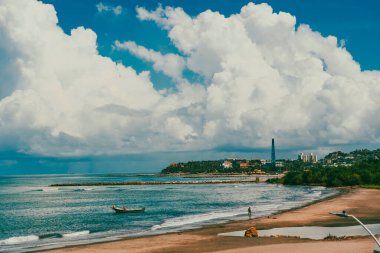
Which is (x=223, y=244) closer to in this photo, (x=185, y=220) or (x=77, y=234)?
(x=77, y=234)

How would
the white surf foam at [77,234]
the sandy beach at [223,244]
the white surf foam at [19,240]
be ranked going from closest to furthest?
the sandy beach at [223,244], the white surf foam at [19,240], the white surf foam at [77,234]

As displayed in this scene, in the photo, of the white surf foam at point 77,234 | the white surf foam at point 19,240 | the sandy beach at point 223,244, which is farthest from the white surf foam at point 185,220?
the white surf foam at point 19,240

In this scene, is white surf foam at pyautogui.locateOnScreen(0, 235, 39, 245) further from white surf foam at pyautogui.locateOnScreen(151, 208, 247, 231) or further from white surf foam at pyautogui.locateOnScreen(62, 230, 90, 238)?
white surf foam at pyautogui.locateOnScreen(151, 208, 247, 231)

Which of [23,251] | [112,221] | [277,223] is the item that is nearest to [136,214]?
[112,221]

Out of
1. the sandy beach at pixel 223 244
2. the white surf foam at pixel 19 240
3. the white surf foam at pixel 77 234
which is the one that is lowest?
the white surf foam at pixel 19 240

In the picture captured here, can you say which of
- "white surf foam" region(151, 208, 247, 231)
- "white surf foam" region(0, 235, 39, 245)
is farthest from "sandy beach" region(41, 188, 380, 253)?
"white surf foam" region(0, 235, 39, 245)

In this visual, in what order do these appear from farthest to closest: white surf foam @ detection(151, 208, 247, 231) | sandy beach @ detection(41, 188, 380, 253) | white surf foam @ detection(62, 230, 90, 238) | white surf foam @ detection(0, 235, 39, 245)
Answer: white surf foam @ detection(151, 208, 247, 231) → white surf foam @ detection(62, 230, 90, 238) → white surf foam @ detection(0, 235, 39, 245) → sandy beach @ detection(41, 188, 380, 253)

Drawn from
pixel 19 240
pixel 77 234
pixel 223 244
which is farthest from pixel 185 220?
pixel 223 244

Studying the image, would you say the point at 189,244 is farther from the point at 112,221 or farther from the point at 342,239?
the point at 112,221

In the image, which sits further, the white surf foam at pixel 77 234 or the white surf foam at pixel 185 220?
the white surf foam at pixel 185 220

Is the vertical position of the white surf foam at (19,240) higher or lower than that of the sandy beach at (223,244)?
lower

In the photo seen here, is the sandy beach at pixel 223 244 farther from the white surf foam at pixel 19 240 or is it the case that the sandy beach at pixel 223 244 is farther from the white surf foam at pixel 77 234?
the white surf foam at pixel 19 240

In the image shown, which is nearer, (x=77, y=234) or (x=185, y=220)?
(x=77, y=234)

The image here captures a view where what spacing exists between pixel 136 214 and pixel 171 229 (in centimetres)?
2992
